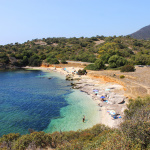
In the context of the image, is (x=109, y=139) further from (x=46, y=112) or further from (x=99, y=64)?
(x=99, y=64)


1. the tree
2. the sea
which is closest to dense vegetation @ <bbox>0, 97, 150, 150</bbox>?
the sea

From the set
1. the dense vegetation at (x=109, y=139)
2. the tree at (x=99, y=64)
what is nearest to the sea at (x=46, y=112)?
the dense vegetation at (x=109, y=139)

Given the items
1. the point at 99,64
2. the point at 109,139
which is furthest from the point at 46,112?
the point at 99,64

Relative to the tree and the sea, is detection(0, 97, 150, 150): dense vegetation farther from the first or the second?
the tree

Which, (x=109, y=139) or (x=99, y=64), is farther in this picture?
(x=99, y=64)

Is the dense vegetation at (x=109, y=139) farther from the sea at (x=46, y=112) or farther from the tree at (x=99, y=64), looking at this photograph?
the tree at (x=99, y=64)

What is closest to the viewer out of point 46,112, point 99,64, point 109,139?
point 109,139

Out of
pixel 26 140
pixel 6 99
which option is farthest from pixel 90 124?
pixel 6 99

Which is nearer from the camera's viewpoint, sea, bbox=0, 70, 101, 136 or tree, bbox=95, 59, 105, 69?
sea, bbox=0, 70, 101, 136

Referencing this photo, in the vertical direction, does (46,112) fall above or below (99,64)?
below

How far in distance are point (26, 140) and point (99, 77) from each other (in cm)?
3714

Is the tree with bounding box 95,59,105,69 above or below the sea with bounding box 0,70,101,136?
above

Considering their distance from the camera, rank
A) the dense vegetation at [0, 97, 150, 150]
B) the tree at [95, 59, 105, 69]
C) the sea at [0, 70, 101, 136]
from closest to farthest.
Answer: the dense vegetation at [0, 97, 150, 150]
the sea at [0, 70, 101, 136]
the tree at [95, 59, 105, 69]

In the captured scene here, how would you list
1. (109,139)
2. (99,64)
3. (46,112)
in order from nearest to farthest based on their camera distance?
(109,139) → (46,112) → (99,64)
